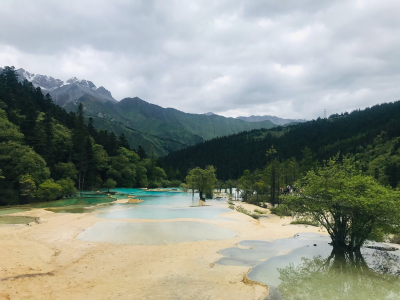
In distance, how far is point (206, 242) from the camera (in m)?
19.0

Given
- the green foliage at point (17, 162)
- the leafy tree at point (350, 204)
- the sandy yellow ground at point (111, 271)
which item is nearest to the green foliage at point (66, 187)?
the green foliage at point (17, 162)

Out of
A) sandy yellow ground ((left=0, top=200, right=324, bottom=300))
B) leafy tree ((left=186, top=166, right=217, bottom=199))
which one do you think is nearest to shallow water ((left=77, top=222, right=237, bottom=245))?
sandy yellow ground ((left=0, top=200, right=324, bottom=300))

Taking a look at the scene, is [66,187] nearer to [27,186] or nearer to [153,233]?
[27,186]

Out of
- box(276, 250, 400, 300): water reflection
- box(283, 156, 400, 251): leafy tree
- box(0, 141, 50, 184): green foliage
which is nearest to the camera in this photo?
box(276, 250, 400, 300): water reflection

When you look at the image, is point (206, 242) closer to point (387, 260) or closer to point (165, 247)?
point (165, 247)

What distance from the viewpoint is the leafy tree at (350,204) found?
1389 centimetres

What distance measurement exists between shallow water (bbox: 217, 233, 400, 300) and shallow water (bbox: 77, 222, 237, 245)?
4.35 metres

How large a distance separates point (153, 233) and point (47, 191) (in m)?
32.3

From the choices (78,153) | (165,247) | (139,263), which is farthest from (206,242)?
(78,153)

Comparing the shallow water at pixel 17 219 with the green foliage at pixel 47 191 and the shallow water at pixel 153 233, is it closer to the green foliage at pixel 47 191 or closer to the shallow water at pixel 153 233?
the shallow water at pixel 153 233

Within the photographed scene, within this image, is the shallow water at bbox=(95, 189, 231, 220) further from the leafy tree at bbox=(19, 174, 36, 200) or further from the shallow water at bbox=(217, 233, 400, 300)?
the shallow water at bbox=(217, 233, 400, 300)

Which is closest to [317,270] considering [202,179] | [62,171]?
[202,179]

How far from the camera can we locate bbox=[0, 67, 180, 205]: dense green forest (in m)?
42.5

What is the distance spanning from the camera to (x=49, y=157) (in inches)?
2394
